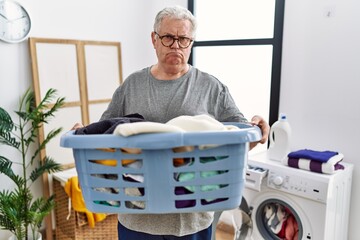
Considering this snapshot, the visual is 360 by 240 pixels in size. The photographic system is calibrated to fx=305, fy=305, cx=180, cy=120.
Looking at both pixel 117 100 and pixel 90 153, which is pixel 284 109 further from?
pixel 90 153

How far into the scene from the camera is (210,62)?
3.11 m

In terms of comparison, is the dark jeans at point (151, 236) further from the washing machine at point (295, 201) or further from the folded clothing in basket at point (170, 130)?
the washing machine at point (295, 201)

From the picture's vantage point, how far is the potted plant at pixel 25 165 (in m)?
2.06

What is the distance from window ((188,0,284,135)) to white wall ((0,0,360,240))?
100 mm

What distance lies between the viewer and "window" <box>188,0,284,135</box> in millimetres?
2479

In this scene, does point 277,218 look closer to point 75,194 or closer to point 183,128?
point 75,194

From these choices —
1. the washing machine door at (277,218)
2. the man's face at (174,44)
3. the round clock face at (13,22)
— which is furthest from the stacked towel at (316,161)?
the round clock face at (13,22)

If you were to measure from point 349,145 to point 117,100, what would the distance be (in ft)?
5.44

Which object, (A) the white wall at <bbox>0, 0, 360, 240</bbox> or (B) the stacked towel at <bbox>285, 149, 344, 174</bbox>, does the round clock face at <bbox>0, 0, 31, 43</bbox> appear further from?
(B) the stacked towel at <bbox>285, 149, 344, 174</bbox>

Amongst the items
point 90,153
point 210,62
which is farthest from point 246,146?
point 210,62

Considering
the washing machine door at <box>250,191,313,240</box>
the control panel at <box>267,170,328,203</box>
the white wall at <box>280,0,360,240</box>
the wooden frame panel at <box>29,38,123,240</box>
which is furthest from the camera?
the wooden frame panel at <box>29,38,123,240</box>

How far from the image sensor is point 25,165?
7.89ft

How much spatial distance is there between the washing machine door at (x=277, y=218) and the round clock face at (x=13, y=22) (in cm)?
210

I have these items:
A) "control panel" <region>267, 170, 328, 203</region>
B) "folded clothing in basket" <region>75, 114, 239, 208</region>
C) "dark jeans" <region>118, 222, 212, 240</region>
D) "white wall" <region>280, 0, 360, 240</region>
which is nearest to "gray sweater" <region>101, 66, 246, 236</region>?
"dark jeans" <region>118, 222, 212, 240</region>
